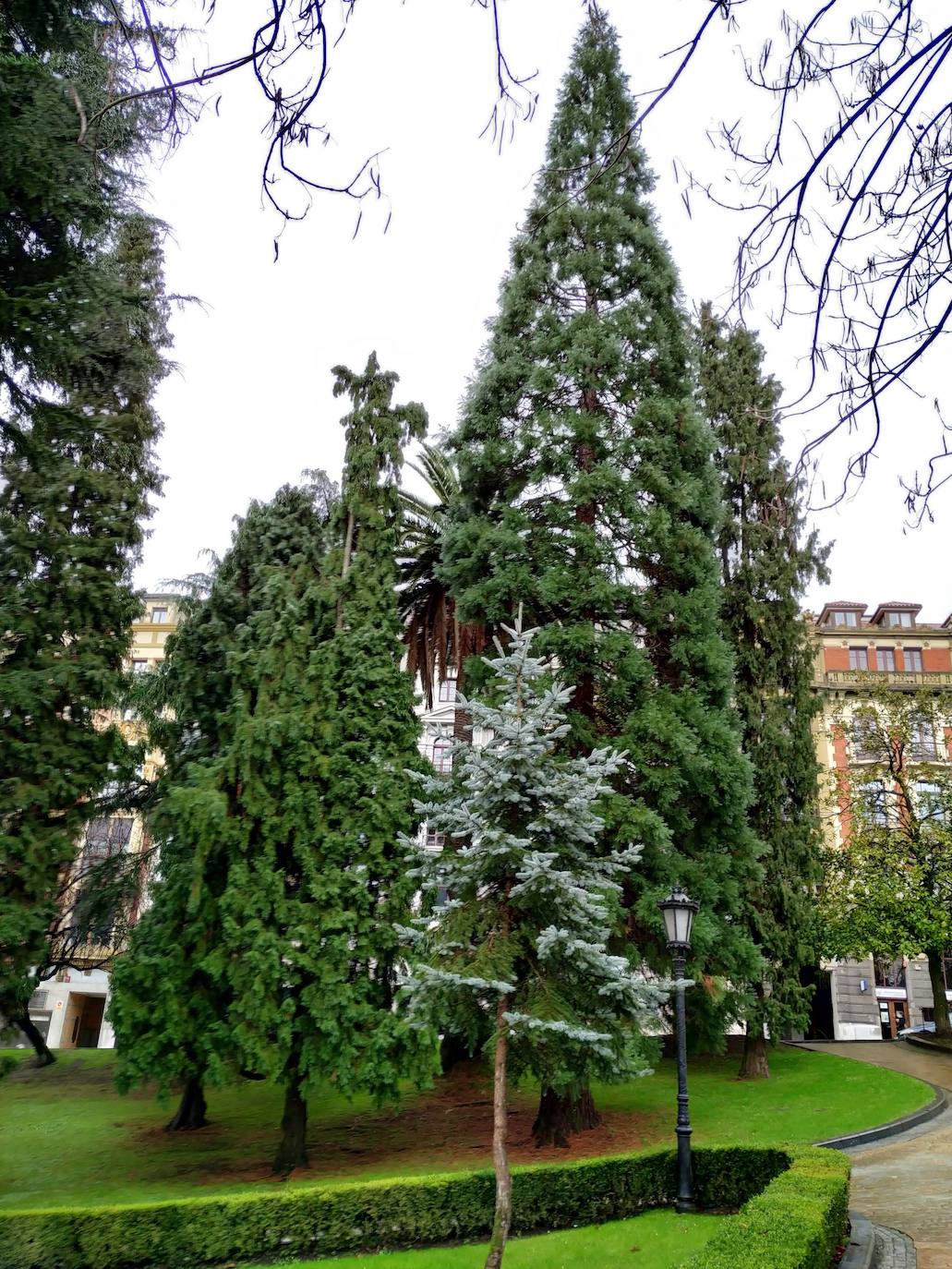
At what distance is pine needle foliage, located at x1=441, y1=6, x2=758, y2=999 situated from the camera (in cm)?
1408

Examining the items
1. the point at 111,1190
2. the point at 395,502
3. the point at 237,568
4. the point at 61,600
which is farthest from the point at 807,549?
the point at 111,1190

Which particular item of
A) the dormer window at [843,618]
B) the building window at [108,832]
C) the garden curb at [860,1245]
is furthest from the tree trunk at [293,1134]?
the dormer window at [843,618]

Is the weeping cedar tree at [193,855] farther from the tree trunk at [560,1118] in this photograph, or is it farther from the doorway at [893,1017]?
the doorway at [893,1017]

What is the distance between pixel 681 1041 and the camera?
9953 millimetres

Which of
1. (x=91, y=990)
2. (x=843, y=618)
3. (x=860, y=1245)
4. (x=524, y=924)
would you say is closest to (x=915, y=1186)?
(x=860, y=1245)

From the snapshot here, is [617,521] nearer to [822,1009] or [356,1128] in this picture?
[356,1128]

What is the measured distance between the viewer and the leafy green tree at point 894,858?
21453 mm

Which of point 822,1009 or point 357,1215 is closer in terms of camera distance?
point 357,1215

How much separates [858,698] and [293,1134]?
22545mm

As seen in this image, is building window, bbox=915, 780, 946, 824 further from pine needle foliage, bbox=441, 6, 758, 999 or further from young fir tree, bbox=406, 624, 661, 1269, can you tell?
young fir tree, bbox=406, 624, 661, 1269

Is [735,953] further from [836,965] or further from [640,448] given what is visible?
[836,965]

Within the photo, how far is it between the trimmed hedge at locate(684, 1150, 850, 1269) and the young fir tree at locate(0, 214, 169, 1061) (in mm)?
9405

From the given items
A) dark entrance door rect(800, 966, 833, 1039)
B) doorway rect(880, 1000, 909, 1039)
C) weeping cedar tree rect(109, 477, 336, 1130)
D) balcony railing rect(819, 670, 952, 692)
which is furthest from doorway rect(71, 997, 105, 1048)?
balcony railing rect(819, 670, 952, 692)

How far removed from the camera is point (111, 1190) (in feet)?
38.7
